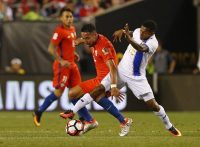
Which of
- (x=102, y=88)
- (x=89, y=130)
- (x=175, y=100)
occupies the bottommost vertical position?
(x=175, y=100)

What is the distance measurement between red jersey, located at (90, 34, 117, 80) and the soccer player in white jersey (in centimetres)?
27

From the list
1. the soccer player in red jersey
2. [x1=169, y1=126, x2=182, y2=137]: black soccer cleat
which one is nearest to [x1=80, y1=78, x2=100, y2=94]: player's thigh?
the soccer player in red jersey

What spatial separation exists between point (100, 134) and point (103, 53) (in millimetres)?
1417

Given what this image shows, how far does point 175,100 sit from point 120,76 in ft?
30.8

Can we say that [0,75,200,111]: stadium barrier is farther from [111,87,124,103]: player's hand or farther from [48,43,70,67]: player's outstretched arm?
[111,87,124,103]: player's hand

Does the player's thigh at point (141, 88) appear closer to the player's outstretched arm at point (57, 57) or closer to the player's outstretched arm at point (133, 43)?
the player's outstretched arm at point (133, 43)

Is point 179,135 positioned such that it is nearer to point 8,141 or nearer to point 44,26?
point 8,141

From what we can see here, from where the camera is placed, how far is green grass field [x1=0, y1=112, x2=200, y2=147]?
38.5ft

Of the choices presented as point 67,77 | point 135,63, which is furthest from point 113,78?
point 67,77

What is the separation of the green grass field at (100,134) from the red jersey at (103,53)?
112 centimetres

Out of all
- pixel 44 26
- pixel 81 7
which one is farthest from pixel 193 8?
pixel 44 26

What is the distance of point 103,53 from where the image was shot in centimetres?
1360

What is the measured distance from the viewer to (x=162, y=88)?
23141 millimetres

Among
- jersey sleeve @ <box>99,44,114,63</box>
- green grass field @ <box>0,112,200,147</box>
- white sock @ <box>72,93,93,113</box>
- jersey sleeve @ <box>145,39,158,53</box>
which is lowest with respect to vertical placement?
green grass field @ <box>0,112,200,147</box>
